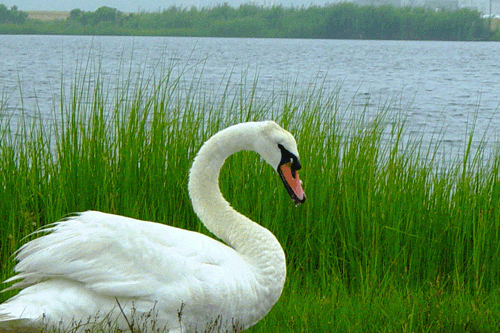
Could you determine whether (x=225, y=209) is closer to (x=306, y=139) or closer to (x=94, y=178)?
(x=94, y=178)

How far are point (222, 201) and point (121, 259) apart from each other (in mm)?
900

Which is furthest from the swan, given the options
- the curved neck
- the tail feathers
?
the curved neck

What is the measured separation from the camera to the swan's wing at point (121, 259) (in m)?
3.72

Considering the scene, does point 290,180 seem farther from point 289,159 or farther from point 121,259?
point 121,259

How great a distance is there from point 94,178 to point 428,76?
3682 cm

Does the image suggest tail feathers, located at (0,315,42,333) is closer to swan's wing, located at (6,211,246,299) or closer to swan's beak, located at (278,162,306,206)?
swan's wing, located at (6,211,246,299)

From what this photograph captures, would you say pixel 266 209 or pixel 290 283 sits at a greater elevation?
pixel 266 209

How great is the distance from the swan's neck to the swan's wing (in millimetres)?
324

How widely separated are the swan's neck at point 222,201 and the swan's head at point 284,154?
102 millimetres

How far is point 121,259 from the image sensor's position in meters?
3.85

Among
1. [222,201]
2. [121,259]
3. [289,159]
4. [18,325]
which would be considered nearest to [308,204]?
[222,201]

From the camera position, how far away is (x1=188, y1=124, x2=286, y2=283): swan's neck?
4305 mm

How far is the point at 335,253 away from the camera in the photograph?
642 cm

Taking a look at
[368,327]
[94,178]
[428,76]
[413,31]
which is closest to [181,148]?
[94,178]
